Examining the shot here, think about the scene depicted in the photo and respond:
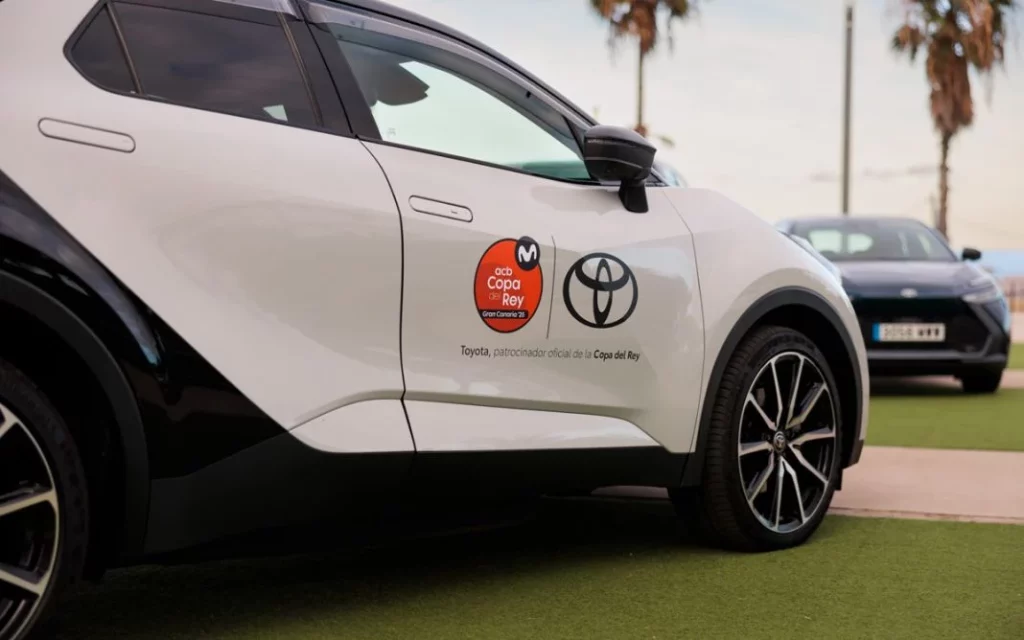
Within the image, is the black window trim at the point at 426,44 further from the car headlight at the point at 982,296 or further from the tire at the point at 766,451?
the car headlight at the point at 982,296

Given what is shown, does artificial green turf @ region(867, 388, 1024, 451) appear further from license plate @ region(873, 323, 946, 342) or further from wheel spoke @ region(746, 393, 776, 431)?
wheel spoke @ region(746, 393, 776, 431)

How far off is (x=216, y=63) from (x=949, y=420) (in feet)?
20.0

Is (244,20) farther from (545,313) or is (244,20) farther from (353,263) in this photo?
(545,313)

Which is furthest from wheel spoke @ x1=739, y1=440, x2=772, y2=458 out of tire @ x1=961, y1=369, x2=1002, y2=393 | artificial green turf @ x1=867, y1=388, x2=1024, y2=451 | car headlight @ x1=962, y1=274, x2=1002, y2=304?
tire @ x1=961, y1=369, x2=1002, y2=393

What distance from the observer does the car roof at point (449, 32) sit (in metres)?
3.55

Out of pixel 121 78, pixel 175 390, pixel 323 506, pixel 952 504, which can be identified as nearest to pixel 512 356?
pixel 323 506

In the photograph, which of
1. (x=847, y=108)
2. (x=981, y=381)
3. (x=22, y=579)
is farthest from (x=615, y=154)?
(x=847, y=108)

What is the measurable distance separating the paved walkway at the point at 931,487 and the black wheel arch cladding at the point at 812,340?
513 millimetres

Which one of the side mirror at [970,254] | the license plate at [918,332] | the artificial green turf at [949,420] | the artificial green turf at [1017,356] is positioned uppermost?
the side mirror at [970,254]

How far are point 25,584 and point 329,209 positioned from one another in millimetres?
1102

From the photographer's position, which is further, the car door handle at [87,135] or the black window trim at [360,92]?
the black window trim at [360,92]

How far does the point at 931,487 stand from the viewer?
531cm

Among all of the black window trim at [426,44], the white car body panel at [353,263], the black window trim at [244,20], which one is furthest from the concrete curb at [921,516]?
the black window trim at [244,20]

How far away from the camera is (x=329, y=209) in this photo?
3041 mm
